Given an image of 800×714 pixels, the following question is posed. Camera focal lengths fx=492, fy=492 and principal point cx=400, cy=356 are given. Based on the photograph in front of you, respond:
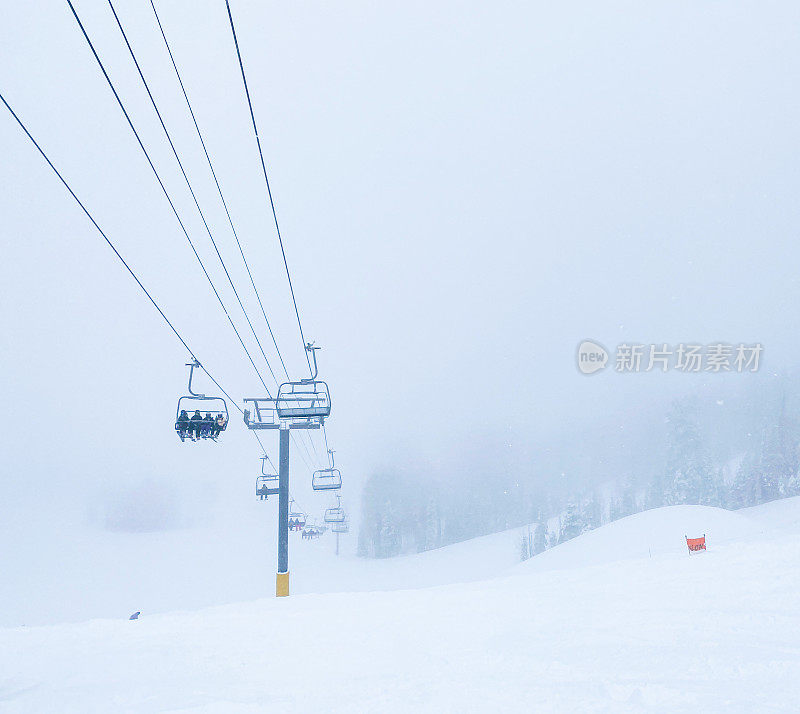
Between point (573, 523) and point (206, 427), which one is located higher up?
point (206, 427)

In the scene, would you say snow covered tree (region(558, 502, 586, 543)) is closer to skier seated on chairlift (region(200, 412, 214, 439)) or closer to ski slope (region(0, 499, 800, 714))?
ski slope (region(0, 499, 800, 714))

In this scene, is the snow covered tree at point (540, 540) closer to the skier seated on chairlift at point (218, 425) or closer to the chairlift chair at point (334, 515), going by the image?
the chairlift chair at point (334, 515)

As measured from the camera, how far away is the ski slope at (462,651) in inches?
168

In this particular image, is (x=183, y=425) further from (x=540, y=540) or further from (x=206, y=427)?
(x=540, y=540)

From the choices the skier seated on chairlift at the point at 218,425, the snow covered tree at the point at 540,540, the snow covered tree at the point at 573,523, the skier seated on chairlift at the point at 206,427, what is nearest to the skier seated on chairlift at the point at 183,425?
the skier seated on chairlift at the point at 206,427

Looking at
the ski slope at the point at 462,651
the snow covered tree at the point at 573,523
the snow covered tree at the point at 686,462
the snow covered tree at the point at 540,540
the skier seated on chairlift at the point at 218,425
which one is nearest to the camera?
the ski slope at the point at 462,651

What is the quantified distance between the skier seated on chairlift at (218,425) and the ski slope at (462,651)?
510 centimetres

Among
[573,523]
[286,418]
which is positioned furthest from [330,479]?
[573,523]

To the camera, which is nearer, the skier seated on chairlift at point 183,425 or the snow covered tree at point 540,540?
the skier seated on chairlift at point 183,425

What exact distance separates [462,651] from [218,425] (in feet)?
31.3

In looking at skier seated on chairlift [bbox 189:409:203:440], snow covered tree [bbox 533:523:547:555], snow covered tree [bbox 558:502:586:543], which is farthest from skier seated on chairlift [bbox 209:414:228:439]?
snow covered tree [bbox 533:523:547:555]

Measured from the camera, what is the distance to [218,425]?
13.3 m

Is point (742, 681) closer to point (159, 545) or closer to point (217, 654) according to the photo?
point (217, 654)

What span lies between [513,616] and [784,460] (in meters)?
83.6
